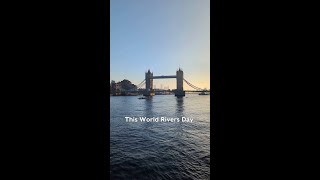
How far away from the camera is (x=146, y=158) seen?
9.95m
